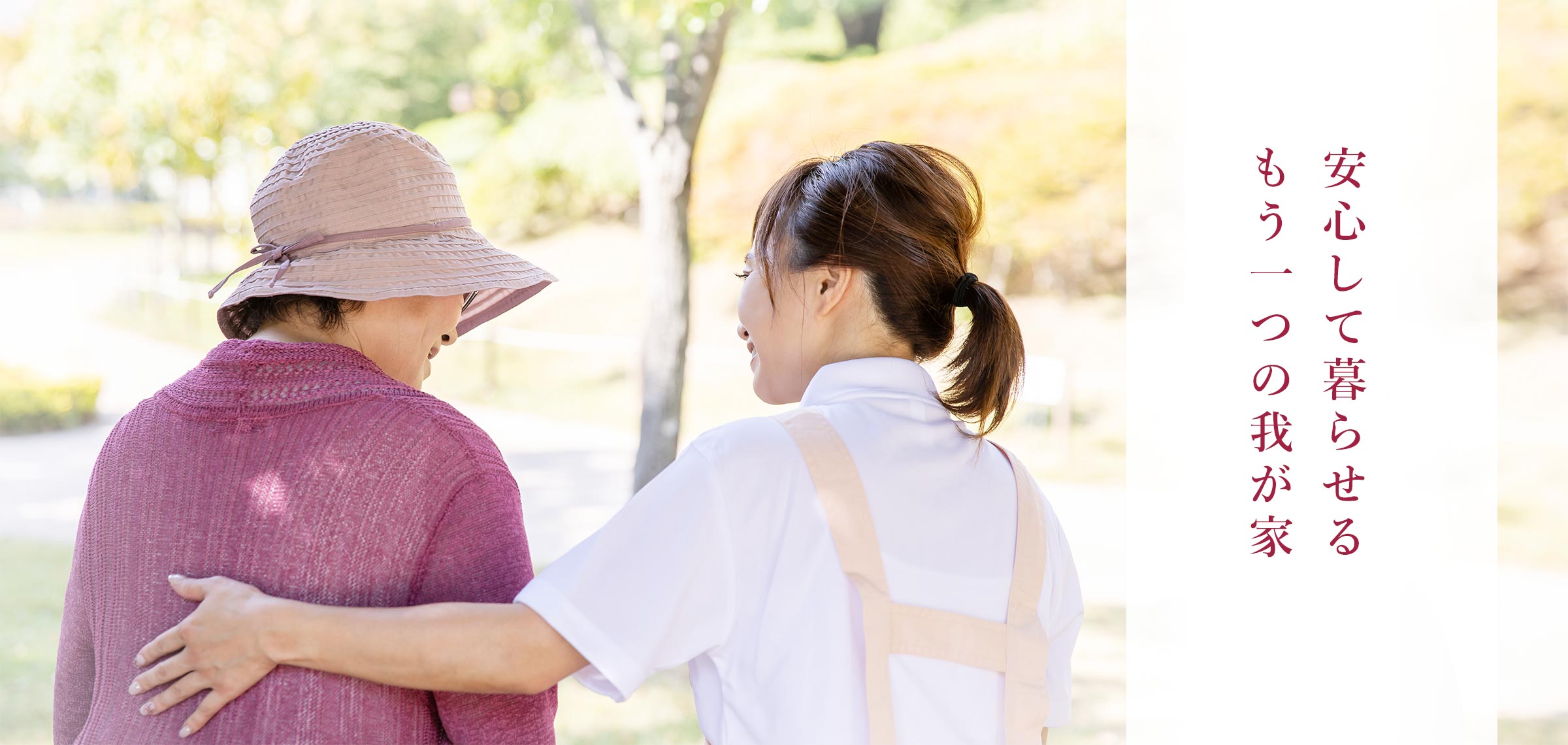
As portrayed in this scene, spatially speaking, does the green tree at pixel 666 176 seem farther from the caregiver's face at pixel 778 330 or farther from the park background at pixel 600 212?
the caregiver's face at pixel 778 330

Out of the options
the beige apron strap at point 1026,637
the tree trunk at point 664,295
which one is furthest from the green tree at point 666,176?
the beige apron strap at point 1026,637

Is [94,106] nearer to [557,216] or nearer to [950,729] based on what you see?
[557,216]

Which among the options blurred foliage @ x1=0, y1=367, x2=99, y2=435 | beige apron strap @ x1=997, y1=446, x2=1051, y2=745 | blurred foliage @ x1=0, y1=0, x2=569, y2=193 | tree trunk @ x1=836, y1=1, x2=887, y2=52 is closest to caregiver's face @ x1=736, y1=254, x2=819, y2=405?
beige apron strap @ x1=997, y1=446, x2=1051, y2=745

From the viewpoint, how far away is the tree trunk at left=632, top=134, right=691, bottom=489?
4000 mm

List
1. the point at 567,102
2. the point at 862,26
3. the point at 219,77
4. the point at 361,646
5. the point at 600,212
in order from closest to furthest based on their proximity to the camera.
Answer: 1. the point at 361,646
2. the point at 219,77
3. the point at 567,102
4. the point at 862,26
5. the point at 600,212

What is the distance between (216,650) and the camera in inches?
38.7

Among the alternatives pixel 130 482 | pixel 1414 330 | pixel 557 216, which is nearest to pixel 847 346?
pixel 130 482

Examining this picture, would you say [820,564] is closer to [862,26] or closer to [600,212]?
[600,212]

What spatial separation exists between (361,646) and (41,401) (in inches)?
325

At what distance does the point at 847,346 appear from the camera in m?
1.12

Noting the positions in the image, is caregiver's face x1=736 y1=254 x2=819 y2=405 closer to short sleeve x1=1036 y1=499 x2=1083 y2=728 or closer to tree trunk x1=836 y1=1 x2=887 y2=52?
short sleeve x1=1036 y1=499 x2=1083 y2=728

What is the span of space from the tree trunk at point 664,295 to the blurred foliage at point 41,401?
18.0ft

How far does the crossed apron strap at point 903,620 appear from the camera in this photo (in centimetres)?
100

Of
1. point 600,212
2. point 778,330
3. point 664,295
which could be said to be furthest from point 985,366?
point 600,212
